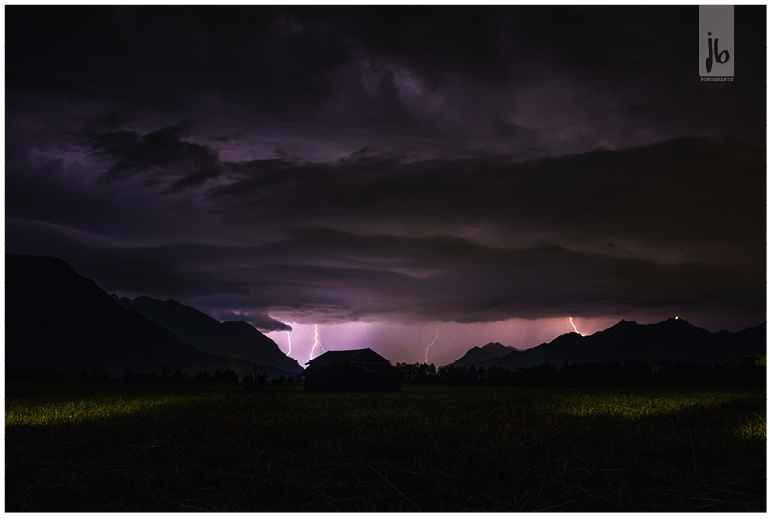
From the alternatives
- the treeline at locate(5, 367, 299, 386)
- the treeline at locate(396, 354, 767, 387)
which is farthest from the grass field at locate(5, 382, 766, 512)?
the treeline at locate(396, 354, 767, 387)

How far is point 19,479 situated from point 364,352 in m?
40.5

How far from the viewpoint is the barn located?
41156mm

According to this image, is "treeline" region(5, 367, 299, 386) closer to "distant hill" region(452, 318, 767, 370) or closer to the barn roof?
the barn roof

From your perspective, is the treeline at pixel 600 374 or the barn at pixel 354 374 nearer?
the treeline at pixel 600 374

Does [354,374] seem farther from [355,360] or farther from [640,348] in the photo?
[640,348]

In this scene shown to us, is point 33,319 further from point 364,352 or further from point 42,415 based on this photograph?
point 42,415

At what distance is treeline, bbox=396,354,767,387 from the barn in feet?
5.58

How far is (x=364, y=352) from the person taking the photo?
44.4m

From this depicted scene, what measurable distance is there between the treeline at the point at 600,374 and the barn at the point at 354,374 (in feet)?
5.58

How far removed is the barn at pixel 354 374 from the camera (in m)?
41.2

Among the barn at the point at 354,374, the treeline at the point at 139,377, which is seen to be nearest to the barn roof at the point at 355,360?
the barn at the point at 354,374

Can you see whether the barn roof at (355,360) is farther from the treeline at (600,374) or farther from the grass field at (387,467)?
the grass field at (387,467)

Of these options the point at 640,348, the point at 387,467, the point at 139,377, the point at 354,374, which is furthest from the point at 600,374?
the point at 640,348

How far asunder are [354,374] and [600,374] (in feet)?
66.4
